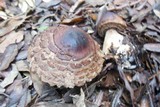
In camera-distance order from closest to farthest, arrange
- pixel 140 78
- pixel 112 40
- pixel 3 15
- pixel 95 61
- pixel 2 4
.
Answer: pixel 95 61
pixel 140 78
pixel 112 40
pixel 3 15
pixel 2 4

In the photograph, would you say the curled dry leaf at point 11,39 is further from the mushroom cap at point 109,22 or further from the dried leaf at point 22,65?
the mushroom cap at point 109,22

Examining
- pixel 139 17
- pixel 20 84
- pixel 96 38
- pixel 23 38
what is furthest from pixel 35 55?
pixel 139 17

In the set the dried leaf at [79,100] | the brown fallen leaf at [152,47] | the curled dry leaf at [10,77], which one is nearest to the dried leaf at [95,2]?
the brown fallen leaf at [152,47]

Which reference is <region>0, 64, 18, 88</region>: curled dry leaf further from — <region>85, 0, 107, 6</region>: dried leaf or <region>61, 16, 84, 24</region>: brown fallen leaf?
<region>85, 0, 107, 6</region>: dried leaf

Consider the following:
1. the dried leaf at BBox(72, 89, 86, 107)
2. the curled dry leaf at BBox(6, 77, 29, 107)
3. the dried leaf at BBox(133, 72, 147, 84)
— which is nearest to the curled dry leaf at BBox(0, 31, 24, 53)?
the curled dry leaf at BBox(6, 77, 29, 107)

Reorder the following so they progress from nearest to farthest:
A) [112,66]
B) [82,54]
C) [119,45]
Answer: [82,54] < [112,66] < [119,45]

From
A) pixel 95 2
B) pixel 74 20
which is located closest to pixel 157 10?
pixel 95 2

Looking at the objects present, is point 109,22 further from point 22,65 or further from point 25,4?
point 25,4

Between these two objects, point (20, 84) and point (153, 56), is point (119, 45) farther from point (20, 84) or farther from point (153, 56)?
point (20, 84)
